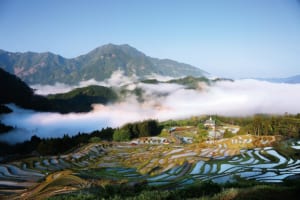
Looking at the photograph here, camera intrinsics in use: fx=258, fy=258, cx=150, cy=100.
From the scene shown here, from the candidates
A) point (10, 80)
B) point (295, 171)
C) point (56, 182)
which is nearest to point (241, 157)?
point (295, 171)

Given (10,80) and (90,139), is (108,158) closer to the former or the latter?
(90,139)

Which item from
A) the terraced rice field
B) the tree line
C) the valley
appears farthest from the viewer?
the tree line

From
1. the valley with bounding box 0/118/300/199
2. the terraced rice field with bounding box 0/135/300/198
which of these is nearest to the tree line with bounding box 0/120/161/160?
the valley with bounding box 0/118/300/199

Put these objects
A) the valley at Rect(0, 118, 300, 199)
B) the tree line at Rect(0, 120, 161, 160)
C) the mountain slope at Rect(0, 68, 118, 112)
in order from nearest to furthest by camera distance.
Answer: the valley at Rect(0, 118, 300, 199) < the tree line at Rect(0, 120, 161, 160) < the mountain slope at Rect(0, 68, 118, 112)

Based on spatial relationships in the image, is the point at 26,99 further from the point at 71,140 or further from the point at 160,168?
the point at 160,168

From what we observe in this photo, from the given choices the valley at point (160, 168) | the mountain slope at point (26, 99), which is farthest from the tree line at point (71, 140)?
the mountain slope at point (26, 99)

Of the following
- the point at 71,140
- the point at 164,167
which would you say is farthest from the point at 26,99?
the point at 164,167

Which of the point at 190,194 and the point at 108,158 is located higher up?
the point at 190,194

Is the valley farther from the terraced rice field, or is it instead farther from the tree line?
the tree line
